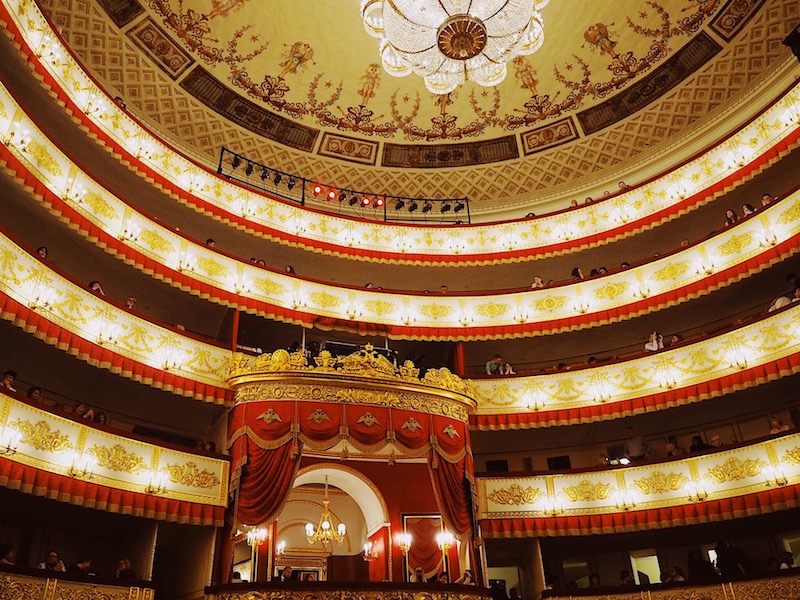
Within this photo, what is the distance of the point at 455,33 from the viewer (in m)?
11.5

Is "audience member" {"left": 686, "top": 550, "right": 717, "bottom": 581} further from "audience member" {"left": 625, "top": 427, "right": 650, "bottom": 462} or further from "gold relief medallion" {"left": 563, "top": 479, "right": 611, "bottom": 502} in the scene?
"audience member" {"left": 625, "top": 427, "right": 650, "bottom": 462}

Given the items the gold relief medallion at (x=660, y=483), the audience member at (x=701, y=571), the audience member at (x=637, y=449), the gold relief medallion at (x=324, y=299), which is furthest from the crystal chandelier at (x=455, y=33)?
the audience member at (x=701, y=571)

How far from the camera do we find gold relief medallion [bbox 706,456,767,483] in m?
10.3

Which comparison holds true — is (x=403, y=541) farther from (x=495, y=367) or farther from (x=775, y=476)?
(x=775, y=476)

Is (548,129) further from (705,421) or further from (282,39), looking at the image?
(705,421)

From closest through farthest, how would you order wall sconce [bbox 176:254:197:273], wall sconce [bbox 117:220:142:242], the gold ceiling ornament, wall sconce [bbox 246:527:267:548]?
1. wall sconce [bbox 246:527:267:548]
2. wall sconce [bbox 117:220:142:242]
3. the gold ceiling ornament
4. wall sconce [bbox 176:254:197:273]

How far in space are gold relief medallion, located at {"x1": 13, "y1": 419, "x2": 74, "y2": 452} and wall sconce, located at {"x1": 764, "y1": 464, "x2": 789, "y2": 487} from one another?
10666mm

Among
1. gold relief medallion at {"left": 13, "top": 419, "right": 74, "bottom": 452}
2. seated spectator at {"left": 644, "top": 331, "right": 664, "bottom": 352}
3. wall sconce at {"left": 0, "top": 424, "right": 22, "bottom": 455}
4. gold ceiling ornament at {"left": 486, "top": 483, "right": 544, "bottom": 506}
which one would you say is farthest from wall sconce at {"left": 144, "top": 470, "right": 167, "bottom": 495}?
seated spectator at {"left": 644, "top": 331, "right": 664, "bottom": 352}

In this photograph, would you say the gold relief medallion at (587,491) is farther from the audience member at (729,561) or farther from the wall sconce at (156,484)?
the wall sconce at (156,484)

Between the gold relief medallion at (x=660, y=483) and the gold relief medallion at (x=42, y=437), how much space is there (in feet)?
30.9

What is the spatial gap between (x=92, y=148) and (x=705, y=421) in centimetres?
1393

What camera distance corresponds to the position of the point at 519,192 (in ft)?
61.0

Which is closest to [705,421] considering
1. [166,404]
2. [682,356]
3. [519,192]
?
[682,356]

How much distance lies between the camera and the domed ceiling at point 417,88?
583 inches
